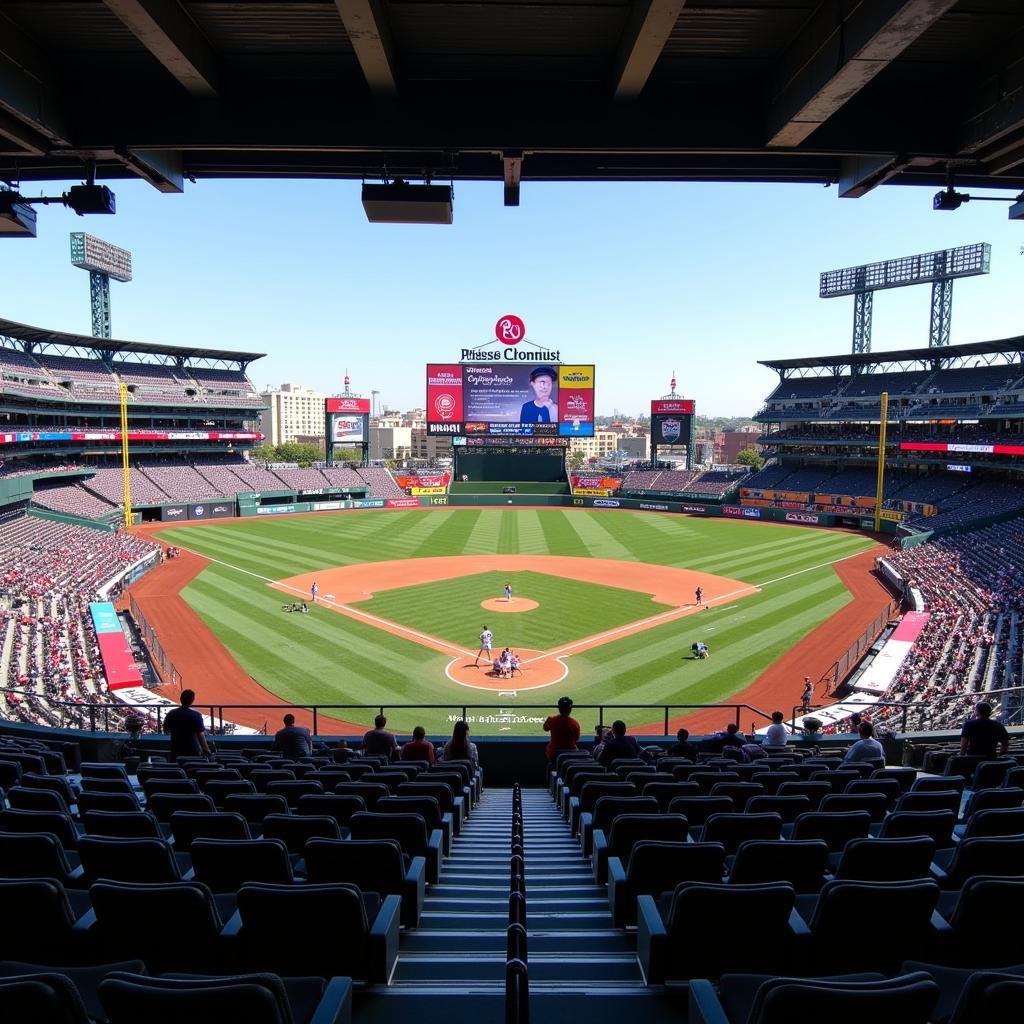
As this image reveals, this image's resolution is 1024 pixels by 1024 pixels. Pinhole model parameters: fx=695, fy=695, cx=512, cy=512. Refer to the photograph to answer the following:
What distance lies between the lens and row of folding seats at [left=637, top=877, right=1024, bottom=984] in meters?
3.24

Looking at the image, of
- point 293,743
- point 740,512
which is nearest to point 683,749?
point 293,743

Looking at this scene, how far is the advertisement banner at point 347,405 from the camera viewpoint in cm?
8274

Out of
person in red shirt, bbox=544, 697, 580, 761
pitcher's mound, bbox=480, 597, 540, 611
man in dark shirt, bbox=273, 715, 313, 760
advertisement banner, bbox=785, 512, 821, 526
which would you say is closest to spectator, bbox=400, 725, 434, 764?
man in dark shirt, bbox=273, 715, 313, 760

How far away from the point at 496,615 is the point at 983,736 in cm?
2507

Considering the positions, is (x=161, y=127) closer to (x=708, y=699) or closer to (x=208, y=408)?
(x=708, y=699)

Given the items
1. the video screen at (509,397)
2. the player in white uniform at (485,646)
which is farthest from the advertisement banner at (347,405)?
the player in white uniform at (485,646)

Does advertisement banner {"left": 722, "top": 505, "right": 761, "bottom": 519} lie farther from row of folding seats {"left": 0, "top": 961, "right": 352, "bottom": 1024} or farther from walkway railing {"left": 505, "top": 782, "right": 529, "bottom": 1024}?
row of folding seats {"left": 0, "top": 961, "right": 352, "bottom": 1024}

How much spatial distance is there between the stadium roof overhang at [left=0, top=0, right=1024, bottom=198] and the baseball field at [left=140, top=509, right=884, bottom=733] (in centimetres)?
771

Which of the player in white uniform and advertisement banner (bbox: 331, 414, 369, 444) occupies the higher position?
advertisement banner (bbox: 331, 414, 369, 444)

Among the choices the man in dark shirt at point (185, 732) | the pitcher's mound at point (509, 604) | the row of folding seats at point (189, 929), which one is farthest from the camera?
the pitcher's mound at point (509, 604)

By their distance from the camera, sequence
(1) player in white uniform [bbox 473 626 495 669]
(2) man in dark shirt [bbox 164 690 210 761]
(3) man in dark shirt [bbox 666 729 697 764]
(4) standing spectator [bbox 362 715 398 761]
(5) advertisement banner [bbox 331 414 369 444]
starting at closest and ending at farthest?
1. (2) man in dark shirt [bbox 164 690 210 761]
2. (4) standing spectator [bbox 362 715 398 761]
3. (3) man in dark shirt [bbox 666 729 697 764]
4. (1) player in white uniform [bbox 473 626 495 669]
5. (5) advertisement banner [bbox 331 414 369 444]

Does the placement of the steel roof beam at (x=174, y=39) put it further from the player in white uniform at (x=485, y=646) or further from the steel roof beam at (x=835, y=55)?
the player in white uniform at (x=485, y=646)

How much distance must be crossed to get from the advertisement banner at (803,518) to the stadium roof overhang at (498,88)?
2388 inches

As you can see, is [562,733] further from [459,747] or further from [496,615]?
[496,615]
